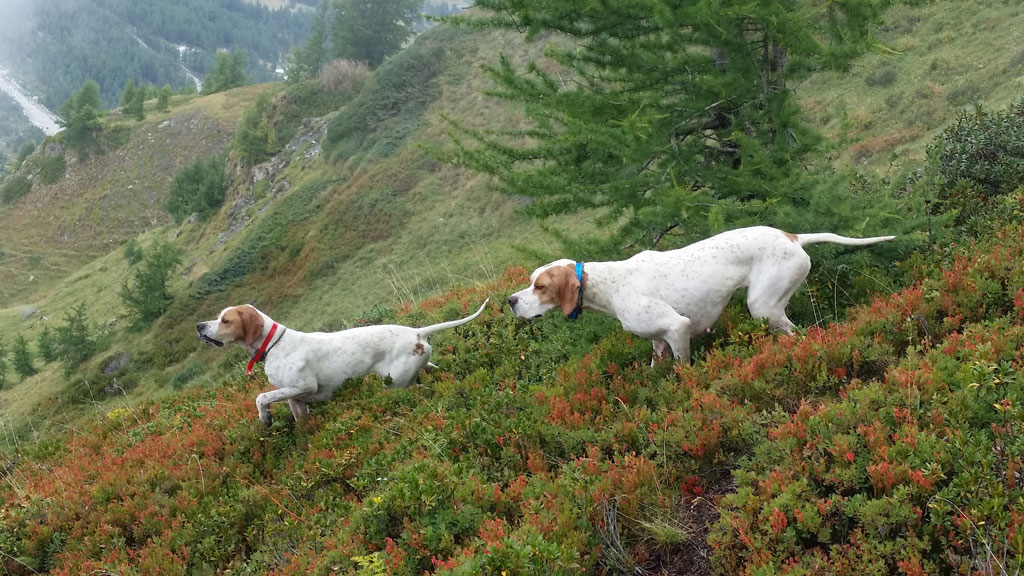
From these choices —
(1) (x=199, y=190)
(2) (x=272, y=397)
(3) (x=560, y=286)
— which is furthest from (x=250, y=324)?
(1) (x=199, y=190)

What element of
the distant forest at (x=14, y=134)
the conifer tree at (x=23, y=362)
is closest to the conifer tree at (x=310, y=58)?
the conifer tree at (x=23, y=362)

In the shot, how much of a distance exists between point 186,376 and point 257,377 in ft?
57.5

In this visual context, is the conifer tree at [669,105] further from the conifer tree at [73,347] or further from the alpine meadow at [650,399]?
the conifer tree at [73,347]

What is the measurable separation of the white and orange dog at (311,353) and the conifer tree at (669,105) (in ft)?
6.81

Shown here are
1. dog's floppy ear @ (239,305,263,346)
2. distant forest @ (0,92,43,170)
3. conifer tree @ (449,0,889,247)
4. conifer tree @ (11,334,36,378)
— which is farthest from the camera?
distant forest @ (0,92,43,170)

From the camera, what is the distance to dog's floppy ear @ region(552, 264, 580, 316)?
5.68 m

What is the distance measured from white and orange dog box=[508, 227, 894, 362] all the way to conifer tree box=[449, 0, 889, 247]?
2.97 ft

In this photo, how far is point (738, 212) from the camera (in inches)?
257

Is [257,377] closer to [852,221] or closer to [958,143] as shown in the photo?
[852,221]

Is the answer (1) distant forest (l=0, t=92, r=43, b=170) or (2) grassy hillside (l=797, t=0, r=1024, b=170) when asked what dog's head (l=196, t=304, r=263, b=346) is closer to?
(2) grassy hillside (l=797, t=0, r=1024, b=170)

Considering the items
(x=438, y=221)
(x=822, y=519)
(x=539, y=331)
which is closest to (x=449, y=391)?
(x=539, y=331)

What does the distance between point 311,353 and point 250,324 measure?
691 mm

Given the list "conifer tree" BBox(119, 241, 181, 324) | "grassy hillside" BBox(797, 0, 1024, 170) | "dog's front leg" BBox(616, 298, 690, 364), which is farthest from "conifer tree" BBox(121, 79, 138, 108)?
"dog's front leg" BBox(616, 298, 690, 364)

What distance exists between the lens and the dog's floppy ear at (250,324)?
676cm
